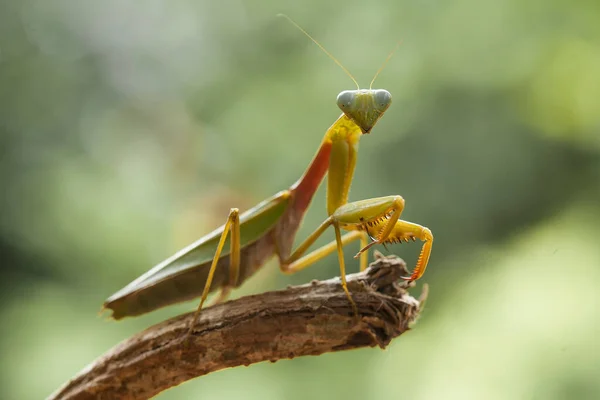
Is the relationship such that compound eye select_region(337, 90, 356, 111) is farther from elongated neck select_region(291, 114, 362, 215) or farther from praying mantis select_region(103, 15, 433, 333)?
elongated neck select_region(291, 114, 362, 215)

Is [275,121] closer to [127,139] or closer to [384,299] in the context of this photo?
[127,139]

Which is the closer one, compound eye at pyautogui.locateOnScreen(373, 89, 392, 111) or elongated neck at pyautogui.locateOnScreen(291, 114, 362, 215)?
compound eye at pyautogui.locateOnScreen(373, 89, 392, 111)

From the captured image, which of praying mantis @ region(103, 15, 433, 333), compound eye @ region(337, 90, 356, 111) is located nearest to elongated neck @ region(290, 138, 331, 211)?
praying mantis @ region(103, 15, 433, 333)

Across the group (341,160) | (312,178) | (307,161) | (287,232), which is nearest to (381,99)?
(341,160)

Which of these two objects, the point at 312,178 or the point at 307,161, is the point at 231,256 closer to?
the point at 312,178

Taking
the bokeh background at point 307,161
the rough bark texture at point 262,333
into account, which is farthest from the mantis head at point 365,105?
the bokeh background at point 307,161

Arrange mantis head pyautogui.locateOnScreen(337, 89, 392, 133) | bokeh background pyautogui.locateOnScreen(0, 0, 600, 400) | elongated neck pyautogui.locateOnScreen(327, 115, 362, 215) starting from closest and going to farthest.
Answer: mantis head pyautogui.locateOnScreen(337, 89, 392, 133) → elongated neck pyautogui.locateOnScreen(327, 115, 362, 215) → bokeh background pyautogui.locateOnScreen(0, 0, 600, 400)
